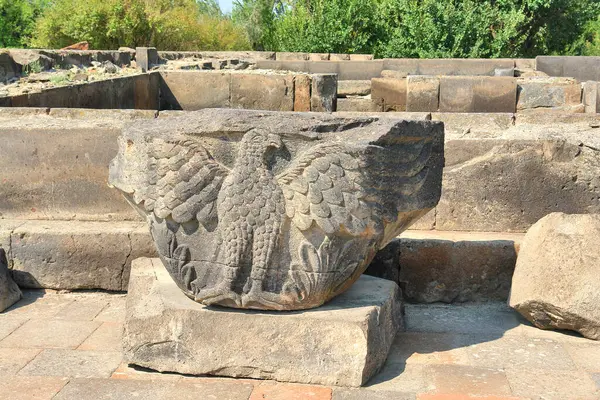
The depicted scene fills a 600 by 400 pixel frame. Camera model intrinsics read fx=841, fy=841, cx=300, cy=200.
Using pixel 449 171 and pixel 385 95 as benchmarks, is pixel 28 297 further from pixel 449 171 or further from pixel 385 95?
pixel 385 95

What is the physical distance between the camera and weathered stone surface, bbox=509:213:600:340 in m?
4.25

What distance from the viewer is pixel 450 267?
4973 mm

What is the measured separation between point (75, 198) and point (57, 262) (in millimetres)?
475

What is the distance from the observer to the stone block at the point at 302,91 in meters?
11.4

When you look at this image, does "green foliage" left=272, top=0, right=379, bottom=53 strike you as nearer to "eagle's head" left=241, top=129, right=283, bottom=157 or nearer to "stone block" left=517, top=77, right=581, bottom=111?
"stone block" left=517, top=77, right=581, bottom=111

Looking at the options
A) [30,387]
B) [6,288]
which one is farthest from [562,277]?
[6,288]

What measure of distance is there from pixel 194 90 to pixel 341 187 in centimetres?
874

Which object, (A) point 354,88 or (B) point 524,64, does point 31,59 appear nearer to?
(A) point 354,88

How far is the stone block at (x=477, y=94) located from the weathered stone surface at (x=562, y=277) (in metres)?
6.76

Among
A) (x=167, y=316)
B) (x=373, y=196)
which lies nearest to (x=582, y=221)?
(x=373, y=196)

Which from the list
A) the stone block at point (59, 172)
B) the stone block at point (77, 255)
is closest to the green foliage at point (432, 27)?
the stone block at point (59, 172)

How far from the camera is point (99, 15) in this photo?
1043 inches

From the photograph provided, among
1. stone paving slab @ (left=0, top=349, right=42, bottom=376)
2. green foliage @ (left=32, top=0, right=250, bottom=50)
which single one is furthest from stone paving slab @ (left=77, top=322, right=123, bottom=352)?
green foliage @ (left=32, top=0, right=250, bottom=50)

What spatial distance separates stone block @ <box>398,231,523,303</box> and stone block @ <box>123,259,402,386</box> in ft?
2.92
